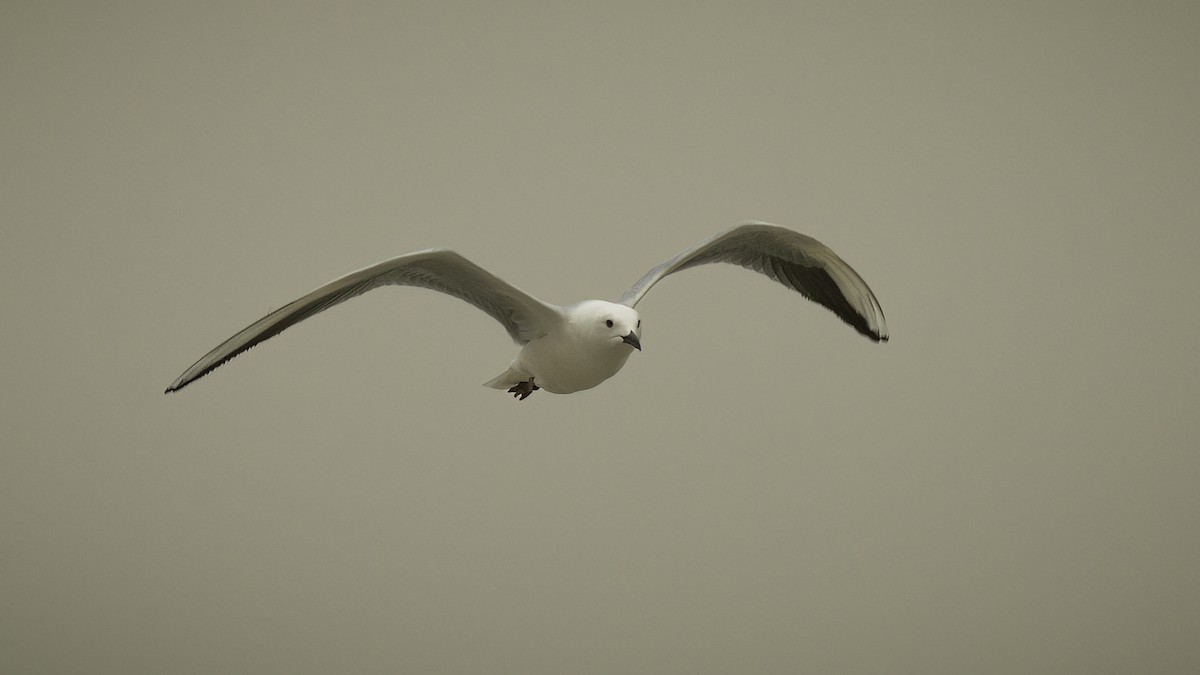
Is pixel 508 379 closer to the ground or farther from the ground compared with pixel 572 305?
closer to the ground

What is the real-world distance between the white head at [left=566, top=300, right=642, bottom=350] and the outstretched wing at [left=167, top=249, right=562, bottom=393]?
0.11 metres

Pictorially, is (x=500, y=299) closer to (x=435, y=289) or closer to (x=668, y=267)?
(x=435, y=289)

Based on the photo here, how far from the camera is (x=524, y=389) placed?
4359 millimetres

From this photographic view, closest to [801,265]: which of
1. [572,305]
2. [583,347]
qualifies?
[572,305]

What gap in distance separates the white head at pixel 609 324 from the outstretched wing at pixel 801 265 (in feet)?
1.77

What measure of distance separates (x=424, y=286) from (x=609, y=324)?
72 cm

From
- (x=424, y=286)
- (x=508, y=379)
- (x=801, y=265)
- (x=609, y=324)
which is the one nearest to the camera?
(x=609, y=324)

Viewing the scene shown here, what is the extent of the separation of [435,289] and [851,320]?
191cm

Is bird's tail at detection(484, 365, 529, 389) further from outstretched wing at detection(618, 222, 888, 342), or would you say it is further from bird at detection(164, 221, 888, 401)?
outstretched wing at detection(618, 222, 888, 342)

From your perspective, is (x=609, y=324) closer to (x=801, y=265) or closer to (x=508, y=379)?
(x=508, y=379)

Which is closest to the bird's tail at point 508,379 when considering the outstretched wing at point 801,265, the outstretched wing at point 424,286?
the outstretched wing at point 424,286

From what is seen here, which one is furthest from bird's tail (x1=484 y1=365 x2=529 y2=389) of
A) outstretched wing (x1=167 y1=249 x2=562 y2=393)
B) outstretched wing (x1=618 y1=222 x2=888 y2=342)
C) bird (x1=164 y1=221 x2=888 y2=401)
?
outstretched wing (x1=618 y1=222 x2=888 y2=342)

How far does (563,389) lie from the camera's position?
13.6ft

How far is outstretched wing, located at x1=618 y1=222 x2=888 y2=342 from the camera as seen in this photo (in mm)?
4445
